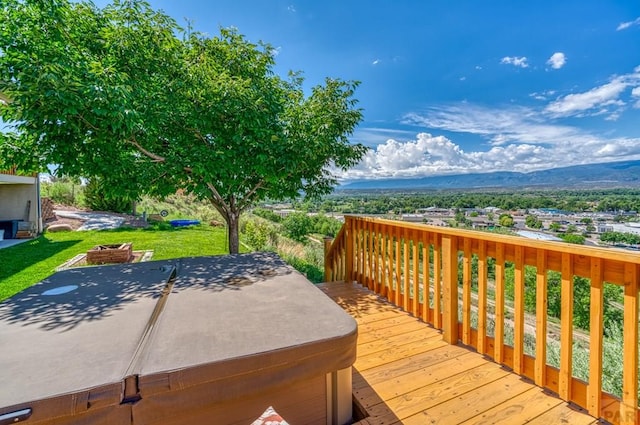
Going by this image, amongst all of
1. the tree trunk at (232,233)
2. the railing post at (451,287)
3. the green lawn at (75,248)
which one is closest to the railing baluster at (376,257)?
the railing post at (451,287)

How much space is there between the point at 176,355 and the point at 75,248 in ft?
29.5

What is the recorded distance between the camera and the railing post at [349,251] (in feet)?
14.4

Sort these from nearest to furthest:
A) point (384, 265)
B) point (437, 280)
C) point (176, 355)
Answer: point (176, 355) → point (437, 280) → point (384, 265)

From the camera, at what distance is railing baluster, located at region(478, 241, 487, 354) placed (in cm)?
239

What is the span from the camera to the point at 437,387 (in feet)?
6.89

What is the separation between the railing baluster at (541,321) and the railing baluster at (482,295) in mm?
381

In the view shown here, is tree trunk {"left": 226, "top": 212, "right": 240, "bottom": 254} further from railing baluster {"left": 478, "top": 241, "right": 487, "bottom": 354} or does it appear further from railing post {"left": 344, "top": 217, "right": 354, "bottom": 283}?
railing baluster {"left": 478, "top": 241, "right": 487, "bottom": 354}

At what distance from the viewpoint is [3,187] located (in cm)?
1084

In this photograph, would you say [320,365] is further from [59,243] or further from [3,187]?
[3,187]

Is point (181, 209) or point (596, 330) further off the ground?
point (181, 209)

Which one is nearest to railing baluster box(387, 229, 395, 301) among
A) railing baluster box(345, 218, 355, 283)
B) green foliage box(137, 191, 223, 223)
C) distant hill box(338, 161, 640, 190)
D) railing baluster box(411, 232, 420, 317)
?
railing baluster box(411, 232, 420, 317)

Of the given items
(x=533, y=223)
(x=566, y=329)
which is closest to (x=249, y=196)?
(x=566, y=329)

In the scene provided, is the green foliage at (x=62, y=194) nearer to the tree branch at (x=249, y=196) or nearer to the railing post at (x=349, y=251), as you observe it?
the tree branch at (x=249, y=196)

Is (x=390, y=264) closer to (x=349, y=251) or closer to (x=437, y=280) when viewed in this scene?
(x=437, y=280)
